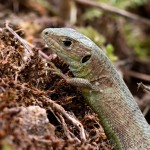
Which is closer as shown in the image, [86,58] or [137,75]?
[86,58]

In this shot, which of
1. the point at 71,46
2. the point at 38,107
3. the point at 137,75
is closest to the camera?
the point at 38,107

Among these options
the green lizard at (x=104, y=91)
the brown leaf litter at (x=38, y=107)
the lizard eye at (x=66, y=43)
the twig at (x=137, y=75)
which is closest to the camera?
the brown leaf litter at (x=38, y=107)

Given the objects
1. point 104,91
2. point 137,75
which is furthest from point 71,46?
point 137,75

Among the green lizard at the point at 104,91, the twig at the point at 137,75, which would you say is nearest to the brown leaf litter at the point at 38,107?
the green lizard at the point at 104,91

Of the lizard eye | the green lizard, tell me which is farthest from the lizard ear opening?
the lizard eye

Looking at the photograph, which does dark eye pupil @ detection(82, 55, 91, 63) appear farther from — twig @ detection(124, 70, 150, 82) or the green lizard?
twig @ detection(124, 70, 150, 82)

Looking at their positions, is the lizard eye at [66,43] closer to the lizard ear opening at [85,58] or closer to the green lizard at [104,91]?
the green lizard at [104,91]

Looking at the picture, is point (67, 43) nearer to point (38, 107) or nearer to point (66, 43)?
point (66, 43)
